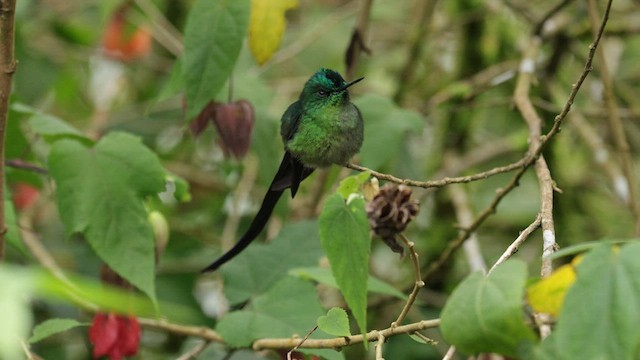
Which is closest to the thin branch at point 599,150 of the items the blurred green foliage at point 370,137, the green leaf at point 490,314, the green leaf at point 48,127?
the blurred green foliage at point 370,137

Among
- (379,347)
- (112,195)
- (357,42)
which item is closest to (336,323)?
(379,347)

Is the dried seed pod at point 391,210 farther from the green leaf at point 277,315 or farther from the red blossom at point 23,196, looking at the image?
the red blossom at point 23,196

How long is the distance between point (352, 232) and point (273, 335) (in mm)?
375

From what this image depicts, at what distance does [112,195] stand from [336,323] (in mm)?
420

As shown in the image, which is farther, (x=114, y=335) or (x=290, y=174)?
(x=114, y=335)

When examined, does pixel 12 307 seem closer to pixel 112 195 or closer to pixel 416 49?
pixel 112 195

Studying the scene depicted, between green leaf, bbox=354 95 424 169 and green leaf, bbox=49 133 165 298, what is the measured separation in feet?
1.10

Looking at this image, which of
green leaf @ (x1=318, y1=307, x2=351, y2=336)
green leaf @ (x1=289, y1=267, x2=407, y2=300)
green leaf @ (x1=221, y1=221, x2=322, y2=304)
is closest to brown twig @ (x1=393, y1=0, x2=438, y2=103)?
green leaf @ (x1=221, y1=221, x2=322, y2=304)

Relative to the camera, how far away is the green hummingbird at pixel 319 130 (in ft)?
3.16

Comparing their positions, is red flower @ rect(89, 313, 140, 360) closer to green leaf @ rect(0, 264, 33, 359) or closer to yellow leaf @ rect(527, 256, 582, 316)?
yellow leaf @ rect(527, 256, 582, 316)

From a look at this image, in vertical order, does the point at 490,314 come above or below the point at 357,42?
below

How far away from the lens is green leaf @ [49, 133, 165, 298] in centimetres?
109

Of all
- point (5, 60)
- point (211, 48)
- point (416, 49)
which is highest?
→ point (416, 49)

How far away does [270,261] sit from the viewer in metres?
1.33
